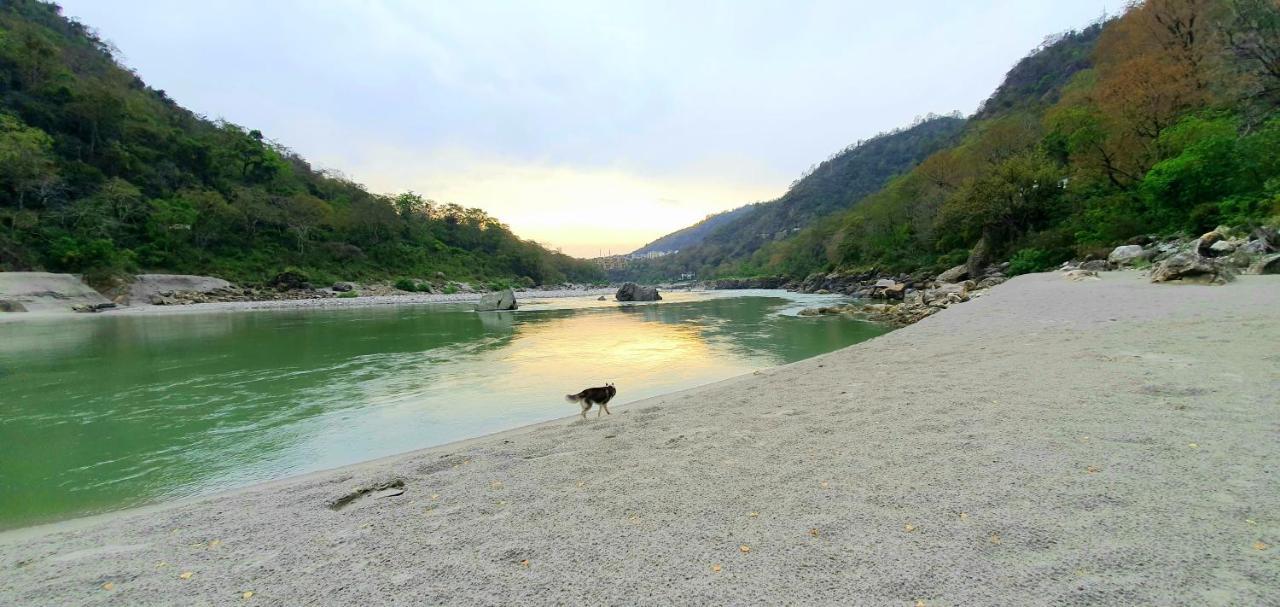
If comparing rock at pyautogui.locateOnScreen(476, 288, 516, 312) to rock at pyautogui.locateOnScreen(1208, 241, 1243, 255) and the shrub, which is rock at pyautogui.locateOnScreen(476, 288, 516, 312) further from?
rock at pyautogui.locateOnScreen(1208, 241, 1243, 255)

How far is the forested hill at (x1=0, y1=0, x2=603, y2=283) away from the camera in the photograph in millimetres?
39062

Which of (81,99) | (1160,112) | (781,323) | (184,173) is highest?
(81,99)

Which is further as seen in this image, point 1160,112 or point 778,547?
point 1160,112

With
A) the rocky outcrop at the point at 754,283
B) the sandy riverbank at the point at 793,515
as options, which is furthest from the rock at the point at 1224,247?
the rocky outcrop at the point at 754,283

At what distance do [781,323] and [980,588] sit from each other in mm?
20501

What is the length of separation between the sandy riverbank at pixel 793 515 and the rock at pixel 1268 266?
35.1ft

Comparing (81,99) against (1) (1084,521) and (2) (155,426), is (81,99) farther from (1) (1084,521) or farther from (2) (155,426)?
(1) (1084,521)

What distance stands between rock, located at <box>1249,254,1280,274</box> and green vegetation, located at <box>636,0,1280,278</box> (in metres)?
3.97

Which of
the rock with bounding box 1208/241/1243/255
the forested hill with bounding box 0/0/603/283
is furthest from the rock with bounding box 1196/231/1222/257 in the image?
the forested hill with bounding box 0/0/603/283

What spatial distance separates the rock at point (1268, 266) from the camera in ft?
42.1

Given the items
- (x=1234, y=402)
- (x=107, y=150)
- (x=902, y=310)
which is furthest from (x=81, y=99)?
(x=1234, y=402)

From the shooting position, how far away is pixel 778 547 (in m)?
2.78

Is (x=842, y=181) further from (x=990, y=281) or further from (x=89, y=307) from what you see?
(x=89, y=307)

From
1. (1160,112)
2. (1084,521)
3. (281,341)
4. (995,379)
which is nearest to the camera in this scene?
(1084,521)
